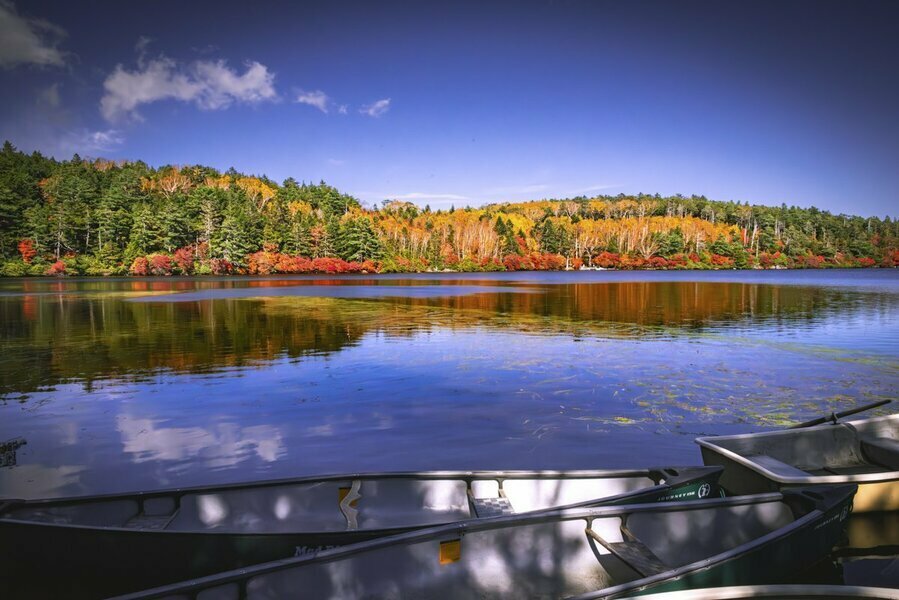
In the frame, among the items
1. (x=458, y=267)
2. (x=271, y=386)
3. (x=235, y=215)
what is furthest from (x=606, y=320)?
(x=458, y=267)

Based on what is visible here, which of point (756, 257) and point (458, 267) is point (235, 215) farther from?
point (756, 257)

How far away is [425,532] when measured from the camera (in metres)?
4.41

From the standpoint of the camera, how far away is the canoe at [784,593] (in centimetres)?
354

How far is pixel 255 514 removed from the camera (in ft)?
19.3

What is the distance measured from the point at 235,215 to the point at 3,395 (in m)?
110

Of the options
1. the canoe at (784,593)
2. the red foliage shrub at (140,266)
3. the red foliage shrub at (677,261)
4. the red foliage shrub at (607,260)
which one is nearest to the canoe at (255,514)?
the canoe at (784,593)

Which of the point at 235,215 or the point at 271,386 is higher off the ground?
the point at 235,215

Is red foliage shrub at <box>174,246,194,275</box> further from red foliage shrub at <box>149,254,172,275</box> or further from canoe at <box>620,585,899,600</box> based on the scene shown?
canoe at <box>620,585,899,600</box>

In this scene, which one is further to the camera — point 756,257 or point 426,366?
point 756,257

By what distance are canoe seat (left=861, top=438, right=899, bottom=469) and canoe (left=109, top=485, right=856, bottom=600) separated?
2.57 m

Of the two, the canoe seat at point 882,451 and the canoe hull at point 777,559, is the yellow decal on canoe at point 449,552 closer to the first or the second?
the canoe hull at point 777,559

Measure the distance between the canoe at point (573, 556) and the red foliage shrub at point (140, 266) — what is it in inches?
4378

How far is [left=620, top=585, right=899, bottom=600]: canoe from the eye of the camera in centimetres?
354

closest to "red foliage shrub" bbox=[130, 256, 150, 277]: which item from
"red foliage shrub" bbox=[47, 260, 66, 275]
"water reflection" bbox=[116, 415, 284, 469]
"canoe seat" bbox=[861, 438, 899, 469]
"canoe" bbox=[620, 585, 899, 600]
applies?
"red foliage shrub" bbox=[47, 260, 66, 275]
